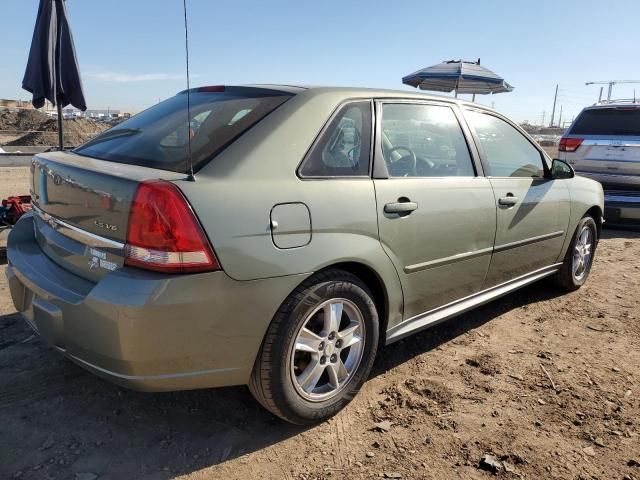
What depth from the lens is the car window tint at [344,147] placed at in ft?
8.15

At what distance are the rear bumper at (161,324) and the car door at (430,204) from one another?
0.77 m

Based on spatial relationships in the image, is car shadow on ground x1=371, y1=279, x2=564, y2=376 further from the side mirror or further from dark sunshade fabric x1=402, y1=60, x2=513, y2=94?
dark sunshade fabric x1=402, y1=60, x2=513, y2=94

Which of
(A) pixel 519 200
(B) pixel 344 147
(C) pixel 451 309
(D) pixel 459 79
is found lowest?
(C) pixel 451 309

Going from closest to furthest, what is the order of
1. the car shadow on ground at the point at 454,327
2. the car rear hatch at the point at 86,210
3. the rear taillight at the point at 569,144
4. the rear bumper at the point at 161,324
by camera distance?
1. the rear bumper at the point at 161,324
2. the car rear hatch at the point at 86,210
3. the car shadow on ground at the point at 454,327
4. the rear taillight at the point at 569,144

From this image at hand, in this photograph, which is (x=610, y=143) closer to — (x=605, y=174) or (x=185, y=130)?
(x=605, y=174)

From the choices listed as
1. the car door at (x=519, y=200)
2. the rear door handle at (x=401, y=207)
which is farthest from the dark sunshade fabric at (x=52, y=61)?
the rear door handle at (x=401, y=207)

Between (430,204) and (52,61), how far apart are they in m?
5.83

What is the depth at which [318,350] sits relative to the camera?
98.7 inches

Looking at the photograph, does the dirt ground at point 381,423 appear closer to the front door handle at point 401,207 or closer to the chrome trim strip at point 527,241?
the chrome trim strip at point 527,241

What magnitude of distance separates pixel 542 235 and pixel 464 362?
1.29m

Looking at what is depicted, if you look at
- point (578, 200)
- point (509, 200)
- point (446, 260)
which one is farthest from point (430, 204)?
point (578, 200)

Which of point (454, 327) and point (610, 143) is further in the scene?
point (610, 143)

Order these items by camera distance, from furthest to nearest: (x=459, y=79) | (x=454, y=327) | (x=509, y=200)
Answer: (x=459, y=79), (x=454, y=327), (x=509, y=200)

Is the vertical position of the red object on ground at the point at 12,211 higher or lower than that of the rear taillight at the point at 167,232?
lower
